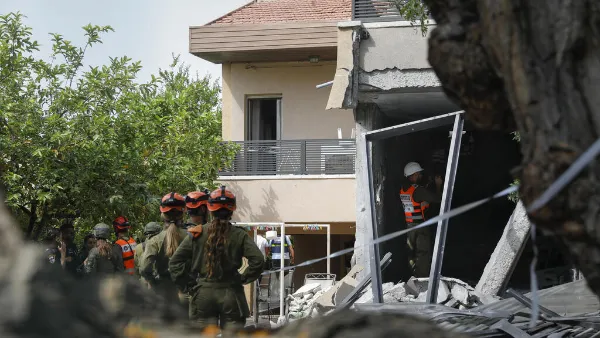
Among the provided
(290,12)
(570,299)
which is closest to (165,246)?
(570,299)

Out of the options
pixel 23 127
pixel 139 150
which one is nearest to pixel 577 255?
pixel 23 127

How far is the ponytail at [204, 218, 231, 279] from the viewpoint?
23.2ft

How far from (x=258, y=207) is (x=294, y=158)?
139 cm

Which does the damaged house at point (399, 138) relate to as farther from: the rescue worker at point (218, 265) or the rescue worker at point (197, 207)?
the rescue worker at point (197, 207)

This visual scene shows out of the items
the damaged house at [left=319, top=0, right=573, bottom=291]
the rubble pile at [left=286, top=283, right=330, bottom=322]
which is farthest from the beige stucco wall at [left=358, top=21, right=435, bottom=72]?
the rubble pile at [left=286, top=283, right=330, bottom=322]

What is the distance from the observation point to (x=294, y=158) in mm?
19922

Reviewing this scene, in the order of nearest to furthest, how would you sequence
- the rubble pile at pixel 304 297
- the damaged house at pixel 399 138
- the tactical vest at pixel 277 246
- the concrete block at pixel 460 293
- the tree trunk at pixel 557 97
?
the tree trunk at pixel 557 97 → the concrete block at pixel 460 293 → the damaged house at pixel 399 138 → the rubble pile at pixel 304 297 → the tactical vest at pixel 277 246

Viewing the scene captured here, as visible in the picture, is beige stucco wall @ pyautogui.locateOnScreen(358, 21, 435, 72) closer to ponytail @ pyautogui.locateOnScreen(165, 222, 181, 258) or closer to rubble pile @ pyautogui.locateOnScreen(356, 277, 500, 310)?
rubble pile @ pyautogui.locateOnScreen(356, 277, 500, 310)

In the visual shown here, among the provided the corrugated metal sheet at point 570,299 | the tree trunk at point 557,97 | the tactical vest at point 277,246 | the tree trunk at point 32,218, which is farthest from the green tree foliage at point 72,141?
the tree trunk at point 557,97

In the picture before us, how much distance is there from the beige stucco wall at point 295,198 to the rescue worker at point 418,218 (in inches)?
262

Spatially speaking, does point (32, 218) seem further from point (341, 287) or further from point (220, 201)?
point (220, 201)

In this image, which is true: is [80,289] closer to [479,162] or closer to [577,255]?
[577,255]

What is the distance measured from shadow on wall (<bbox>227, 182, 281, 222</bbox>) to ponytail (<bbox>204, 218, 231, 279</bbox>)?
1266cm

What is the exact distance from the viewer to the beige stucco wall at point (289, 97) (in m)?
20.6
